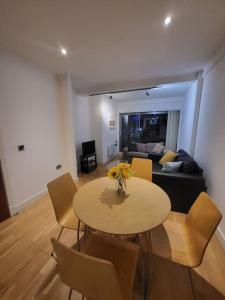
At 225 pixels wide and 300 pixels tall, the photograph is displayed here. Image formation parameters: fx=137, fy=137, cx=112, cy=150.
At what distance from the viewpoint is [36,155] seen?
8.52ft

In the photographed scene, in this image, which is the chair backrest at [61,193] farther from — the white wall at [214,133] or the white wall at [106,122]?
the white wall at [106,122]

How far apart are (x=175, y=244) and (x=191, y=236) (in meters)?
0.16

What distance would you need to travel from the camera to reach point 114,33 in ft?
5.45

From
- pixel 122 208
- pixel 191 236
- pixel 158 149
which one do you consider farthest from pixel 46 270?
pixel 158 149

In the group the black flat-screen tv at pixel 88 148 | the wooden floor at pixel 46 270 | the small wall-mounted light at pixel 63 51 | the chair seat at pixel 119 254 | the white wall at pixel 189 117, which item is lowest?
the wooden floor at pixel 46 270

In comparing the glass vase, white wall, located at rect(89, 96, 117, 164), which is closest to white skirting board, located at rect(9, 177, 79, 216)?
the glass vase

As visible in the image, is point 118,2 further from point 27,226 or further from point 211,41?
point 27,226

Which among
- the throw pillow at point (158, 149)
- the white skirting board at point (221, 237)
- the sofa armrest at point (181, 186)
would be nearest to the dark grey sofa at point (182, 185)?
the sofa armrest at point (181, 186)

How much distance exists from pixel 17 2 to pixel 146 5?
3.84 feet

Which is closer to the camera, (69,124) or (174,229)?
(174,229)

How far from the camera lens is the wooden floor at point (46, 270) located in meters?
1.21

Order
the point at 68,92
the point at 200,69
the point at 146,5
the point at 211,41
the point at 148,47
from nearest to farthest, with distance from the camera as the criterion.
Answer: the point at 146,5
the point at 211,41
the point at 148,47
the point at 200,69
the point at 68,92

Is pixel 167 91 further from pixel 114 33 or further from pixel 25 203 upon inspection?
pixel 25 203

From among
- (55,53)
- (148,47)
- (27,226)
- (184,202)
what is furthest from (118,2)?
(27,226)
